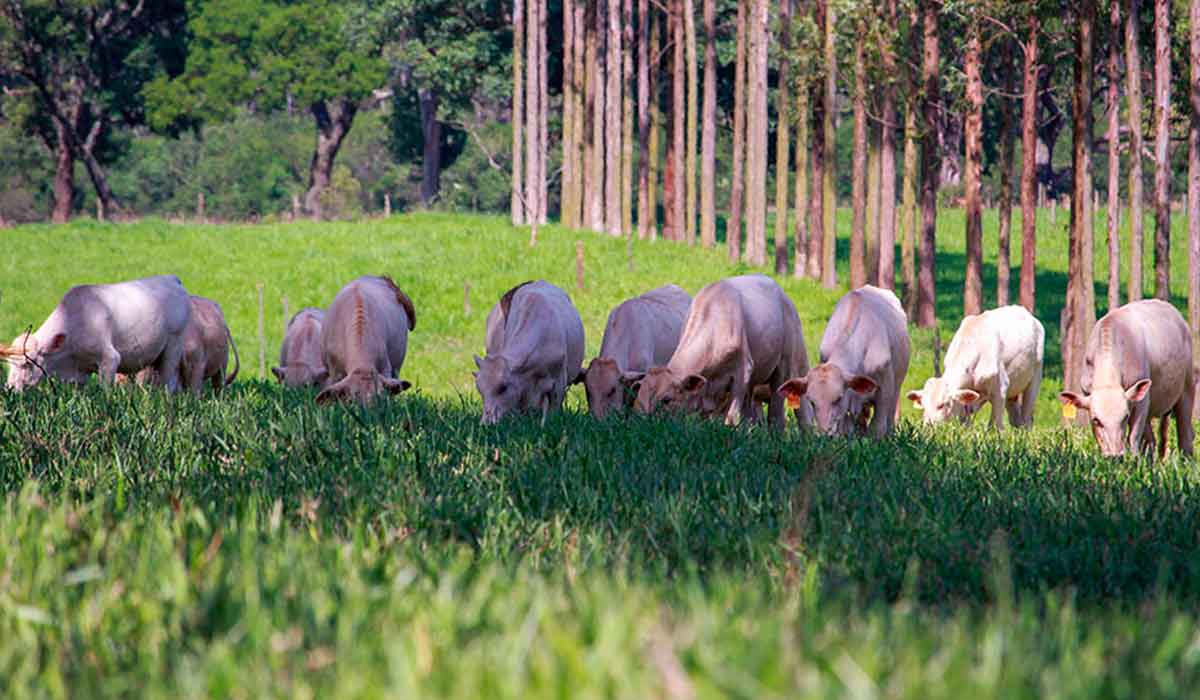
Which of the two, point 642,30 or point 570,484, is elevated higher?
point 642,30

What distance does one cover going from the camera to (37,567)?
4.74 metres

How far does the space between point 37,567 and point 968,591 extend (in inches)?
122

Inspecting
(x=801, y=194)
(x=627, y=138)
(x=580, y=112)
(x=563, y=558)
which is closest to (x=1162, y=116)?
(x=801, y=194)

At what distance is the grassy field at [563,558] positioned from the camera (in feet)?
10.5

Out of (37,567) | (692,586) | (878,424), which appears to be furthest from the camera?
(878,424)

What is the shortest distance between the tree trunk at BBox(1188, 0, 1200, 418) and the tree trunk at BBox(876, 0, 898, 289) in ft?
24.5

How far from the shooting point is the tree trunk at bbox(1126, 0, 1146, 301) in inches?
1001

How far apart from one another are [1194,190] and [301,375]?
48.0ft

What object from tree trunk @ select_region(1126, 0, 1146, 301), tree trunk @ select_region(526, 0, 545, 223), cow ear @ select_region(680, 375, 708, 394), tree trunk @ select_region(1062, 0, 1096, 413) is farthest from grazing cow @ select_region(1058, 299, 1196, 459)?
tree trunk @ select_region(526, 0, 545, 223)

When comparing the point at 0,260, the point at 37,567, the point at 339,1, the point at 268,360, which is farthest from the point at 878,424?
the point at 339,1

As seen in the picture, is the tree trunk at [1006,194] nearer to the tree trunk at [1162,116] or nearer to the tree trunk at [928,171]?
the tree trunk at [928,171]

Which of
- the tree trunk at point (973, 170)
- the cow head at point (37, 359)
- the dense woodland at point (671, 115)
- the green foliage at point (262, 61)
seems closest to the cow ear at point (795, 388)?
the cow head at point (37, 359)

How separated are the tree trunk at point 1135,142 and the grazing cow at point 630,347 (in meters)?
9.61

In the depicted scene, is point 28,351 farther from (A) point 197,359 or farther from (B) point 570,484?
(B) point 570,484
